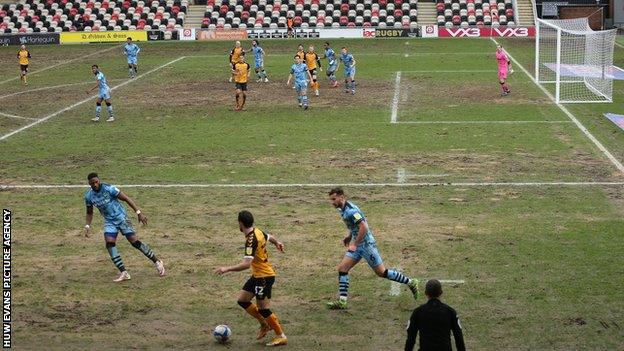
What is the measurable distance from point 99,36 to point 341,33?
1631 centimetres

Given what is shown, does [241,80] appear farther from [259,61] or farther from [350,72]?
[259,61]

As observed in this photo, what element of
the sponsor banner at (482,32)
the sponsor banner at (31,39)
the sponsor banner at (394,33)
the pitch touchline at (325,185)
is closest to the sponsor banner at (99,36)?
the sponsor banner at (31,39)

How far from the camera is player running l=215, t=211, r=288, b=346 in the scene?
1560 cm

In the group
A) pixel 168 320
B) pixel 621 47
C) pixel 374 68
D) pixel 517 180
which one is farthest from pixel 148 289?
pixel 621 47

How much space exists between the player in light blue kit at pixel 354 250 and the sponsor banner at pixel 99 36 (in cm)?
5472

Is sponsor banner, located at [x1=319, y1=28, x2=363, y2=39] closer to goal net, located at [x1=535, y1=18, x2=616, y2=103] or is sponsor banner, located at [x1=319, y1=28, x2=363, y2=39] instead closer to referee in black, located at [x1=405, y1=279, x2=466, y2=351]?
goal net, located at [x1=535, y1=18, x2=616, y2=103]

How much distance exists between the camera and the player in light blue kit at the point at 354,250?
16.9m

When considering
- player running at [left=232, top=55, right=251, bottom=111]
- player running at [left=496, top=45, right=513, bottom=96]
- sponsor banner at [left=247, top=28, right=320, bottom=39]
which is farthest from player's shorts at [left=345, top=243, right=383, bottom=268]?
sponsor banner at [left=247, top=28, right=320, bottom=39]

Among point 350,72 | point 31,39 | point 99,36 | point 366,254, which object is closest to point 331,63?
point 350,72

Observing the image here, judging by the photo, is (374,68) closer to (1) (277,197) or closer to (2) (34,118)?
(2) (34,118)

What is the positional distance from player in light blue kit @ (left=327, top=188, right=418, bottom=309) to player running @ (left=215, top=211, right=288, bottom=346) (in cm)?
157

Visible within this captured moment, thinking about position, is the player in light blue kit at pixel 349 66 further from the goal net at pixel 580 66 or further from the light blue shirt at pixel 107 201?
the light blue shirt at pixel 107 201

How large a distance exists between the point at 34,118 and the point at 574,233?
79.2 ft

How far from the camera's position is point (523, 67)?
51969mm
